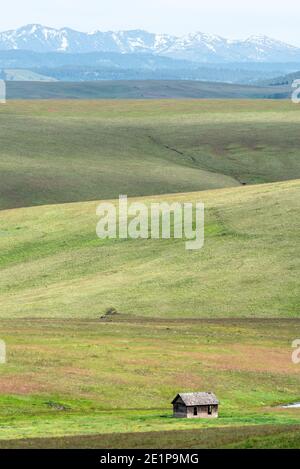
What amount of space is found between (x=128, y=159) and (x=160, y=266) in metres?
71.4

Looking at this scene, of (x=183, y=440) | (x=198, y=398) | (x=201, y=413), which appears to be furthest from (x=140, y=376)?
(x=183, y=440)

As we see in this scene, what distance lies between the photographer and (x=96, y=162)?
17375 centimetres

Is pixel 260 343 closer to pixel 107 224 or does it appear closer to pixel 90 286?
pixel 90 286

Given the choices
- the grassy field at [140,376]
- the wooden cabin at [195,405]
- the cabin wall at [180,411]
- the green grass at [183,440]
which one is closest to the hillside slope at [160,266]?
the grassy field at [140,376]

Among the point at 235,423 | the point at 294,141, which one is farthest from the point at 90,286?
the point at 294,141

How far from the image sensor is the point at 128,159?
177750 millimetres

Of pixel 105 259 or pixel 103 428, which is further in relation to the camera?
pixel 105 259

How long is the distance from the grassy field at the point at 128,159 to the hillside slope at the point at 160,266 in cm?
2016

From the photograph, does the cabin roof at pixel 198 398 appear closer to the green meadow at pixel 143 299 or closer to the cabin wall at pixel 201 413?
the cabin wall at pixel 201 413

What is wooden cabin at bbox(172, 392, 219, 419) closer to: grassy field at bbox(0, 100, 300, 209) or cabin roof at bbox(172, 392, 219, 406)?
cabin roof at bbox(172, 392, 219, 406)

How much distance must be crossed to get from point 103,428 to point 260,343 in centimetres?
2842

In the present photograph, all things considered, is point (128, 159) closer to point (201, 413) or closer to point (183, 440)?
point (201, 413)

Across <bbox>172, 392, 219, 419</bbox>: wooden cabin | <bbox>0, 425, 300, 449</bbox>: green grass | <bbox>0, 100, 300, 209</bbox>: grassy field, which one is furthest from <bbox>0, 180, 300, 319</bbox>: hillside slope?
<bbox>0, 425, 300, 449</bbox>: green grass

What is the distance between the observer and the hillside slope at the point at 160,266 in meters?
94.9
